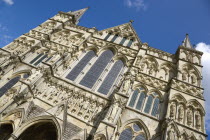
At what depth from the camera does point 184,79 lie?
14.2 meters

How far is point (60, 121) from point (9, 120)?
331 centimetres

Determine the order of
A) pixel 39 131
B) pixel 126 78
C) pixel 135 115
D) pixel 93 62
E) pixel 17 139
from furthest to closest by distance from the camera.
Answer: pixel 93 62 < pixel 126 78 < pixel 135 115 < pixel 39 131 < pixel 17 139

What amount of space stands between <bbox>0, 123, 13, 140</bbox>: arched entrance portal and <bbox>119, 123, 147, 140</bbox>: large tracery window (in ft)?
24.1

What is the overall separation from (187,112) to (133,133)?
14.3 feet

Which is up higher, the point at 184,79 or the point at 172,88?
the point at 184,79

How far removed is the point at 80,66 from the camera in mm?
15422

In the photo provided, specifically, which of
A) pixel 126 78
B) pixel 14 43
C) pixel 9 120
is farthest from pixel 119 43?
pixel 9 120

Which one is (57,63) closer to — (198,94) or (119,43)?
(119,43)

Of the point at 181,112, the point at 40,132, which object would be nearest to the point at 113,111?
the point at 40,132

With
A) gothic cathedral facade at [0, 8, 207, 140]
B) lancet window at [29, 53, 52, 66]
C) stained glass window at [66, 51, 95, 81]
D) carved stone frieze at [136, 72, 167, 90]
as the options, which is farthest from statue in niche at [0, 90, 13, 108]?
carved stone frieze at [136, 72, 167, 90]

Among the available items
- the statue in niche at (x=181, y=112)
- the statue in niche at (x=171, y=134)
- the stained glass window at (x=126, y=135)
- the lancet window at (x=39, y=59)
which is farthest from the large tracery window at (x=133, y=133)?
the lancet window at (x=39, y=59)

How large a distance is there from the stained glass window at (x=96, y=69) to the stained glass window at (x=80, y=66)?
0.83 m

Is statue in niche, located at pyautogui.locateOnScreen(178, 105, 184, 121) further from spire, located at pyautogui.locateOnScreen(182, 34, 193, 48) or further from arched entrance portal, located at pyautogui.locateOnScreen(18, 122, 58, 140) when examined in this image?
spire, located at pyautogui.locateOnScreen(182, 34, 193, 48)

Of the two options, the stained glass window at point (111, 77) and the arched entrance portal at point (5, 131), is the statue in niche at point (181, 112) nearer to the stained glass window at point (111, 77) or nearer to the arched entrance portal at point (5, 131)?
the stained glass window at point (111, 77)
